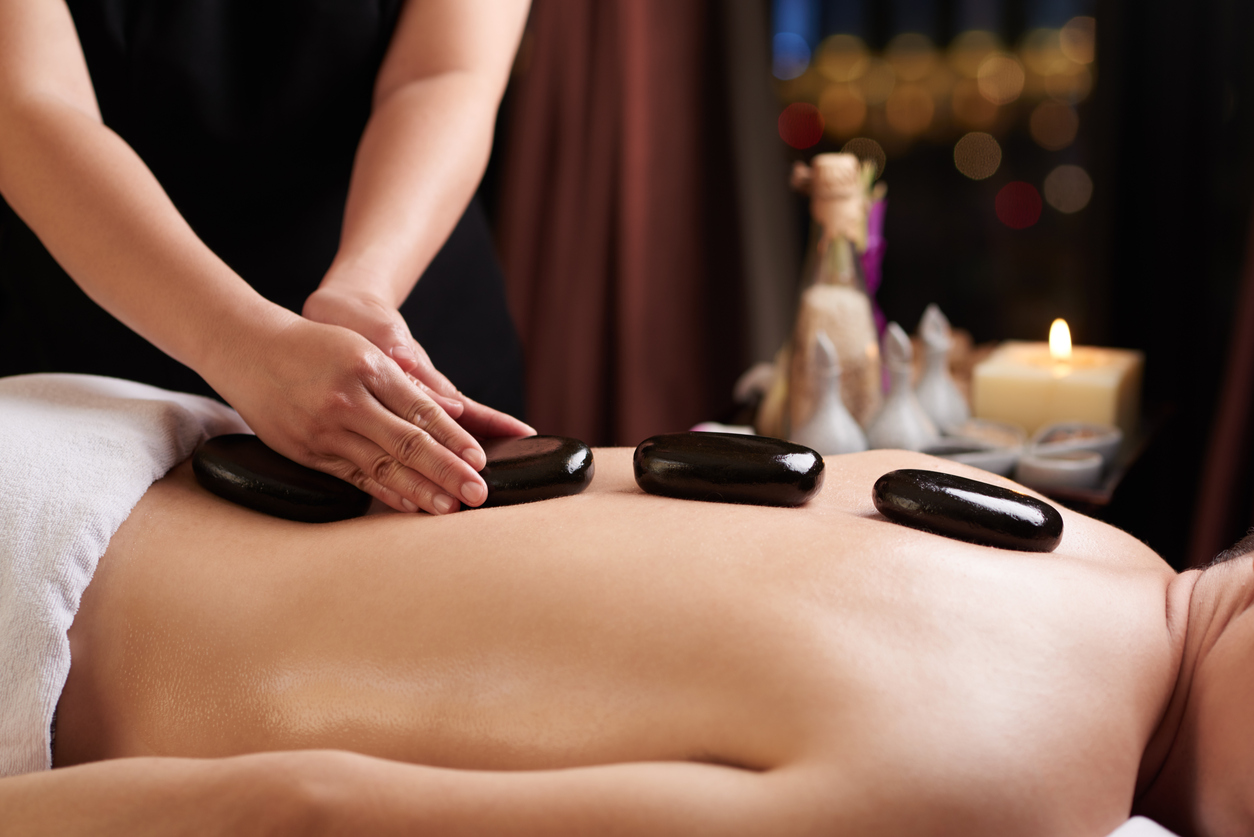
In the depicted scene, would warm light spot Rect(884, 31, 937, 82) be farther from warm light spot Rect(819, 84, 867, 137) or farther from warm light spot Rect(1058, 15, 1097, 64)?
warm light spot Rect(1058, 15, 1097, 64)

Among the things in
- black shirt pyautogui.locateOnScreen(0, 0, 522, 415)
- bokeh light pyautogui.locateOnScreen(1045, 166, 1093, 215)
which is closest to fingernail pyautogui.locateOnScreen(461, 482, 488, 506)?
black shirt pyautogui.locateOnScreen(0, 0, 522, 415)

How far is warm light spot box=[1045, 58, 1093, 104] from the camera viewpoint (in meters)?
2.13

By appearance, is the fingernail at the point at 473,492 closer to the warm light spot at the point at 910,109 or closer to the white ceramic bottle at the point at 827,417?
the white ceramic bottle at the point at 827,417

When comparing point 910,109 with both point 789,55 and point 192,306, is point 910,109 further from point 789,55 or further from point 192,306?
point 192,306

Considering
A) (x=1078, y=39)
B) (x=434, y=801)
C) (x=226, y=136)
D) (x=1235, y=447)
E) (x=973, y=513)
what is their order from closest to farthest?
1. (x=434, y=801)
2. (x=973, y=513)
3. (x=226, y=136)
4. (x=1235, y=447)
5. (x=1078, y=39)

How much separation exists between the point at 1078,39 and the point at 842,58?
53 cm

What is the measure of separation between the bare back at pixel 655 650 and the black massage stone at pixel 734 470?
1cm

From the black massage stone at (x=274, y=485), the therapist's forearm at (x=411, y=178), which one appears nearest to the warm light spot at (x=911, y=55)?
the therapist's forearm at (x=411, y=178)

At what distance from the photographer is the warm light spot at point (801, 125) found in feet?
7.94

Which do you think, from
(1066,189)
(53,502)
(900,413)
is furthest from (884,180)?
(53,502)

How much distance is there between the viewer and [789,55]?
240cm

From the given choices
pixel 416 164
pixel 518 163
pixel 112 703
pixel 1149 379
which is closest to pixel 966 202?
pixel 1149 379

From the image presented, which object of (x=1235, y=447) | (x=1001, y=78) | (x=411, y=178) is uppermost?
(x=1001, y=78)

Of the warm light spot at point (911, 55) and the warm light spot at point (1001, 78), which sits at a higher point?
the warm light spot at point (911, 55)
